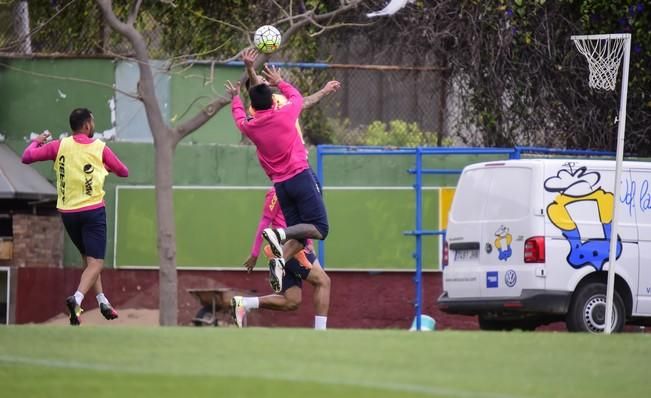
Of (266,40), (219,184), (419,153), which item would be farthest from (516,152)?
(266,40)

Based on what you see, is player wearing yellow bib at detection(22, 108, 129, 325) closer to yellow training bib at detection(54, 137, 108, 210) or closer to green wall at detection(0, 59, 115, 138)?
yellow training bib at detection(54, 137, 108, 210)

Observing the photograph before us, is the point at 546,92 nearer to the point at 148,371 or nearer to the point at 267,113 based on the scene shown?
the point at 267,113

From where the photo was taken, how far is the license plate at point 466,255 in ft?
53.3

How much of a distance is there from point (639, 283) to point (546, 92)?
5955 mm

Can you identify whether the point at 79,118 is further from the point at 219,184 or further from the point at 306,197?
the point at 219,184

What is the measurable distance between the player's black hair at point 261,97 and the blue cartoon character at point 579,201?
166 inches

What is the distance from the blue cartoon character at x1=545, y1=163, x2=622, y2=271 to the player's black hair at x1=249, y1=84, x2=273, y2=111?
13.8ft

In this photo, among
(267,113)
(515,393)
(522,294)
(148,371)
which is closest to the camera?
(515,393)

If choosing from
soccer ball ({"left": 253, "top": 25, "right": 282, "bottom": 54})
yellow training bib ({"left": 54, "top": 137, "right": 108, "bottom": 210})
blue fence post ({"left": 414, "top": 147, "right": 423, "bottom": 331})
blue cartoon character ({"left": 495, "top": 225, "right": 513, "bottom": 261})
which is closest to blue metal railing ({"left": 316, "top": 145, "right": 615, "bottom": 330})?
blue fence post ({"left": 414, "top": 147, "right": 423, "bottom": 331})

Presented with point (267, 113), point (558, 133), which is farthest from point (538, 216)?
point (558, 133)

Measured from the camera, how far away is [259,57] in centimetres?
1822

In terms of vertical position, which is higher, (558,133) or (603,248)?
(558,133)

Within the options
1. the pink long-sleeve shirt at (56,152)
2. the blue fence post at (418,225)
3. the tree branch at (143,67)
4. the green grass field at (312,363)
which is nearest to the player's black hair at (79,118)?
the pink long-sleeve shirt at (56,152)

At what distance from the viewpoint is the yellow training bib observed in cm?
1323
